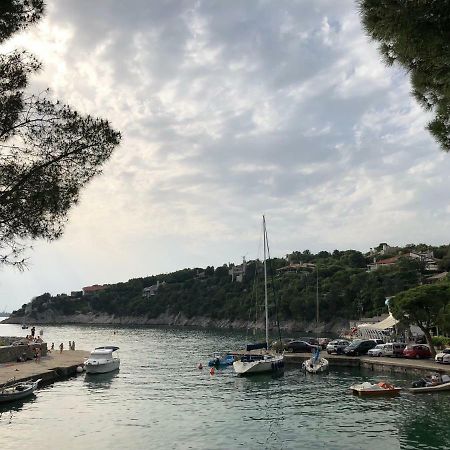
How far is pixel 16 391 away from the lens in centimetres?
3344

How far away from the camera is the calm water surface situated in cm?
2364

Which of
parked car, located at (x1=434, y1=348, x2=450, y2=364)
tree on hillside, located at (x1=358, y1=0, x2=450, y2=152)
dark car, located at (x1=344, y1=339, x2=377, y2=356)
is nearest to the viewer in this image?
Result: tree on hillside, located at (x1=358, y1=0, x2=450, y2=152)

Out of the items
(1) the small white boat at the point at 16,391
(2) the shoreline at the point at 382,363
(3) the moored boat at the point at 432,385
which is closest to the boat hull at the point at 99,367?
(1) the small white boat at the point at 16,391

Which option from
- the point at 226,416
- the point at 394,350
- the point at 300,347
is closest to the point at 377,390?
the point at 226,416

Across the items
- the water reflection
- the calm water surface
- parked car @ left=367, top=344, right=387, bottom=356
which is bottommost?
the calm water surface

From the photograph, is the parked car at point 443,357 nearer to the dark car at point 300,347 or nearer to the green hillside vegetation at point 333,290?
the dark car at point 300,347

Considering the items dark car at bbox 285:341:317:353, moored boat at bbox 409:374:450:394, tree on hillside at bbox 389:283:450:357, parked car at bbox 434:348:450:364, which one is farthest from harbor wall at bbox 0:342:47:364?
parked car at bbox 434:348:450:364

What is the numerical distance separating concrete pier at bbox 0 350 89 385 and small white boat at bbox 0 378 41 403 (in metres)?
2.01

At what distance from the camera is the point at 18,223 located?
13.1m

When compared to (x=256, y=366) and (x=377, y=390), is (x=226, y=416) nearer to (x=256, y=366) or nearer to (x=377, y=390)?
(x=377, y=390)

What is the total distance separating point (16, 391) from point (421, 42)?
33.7 metres

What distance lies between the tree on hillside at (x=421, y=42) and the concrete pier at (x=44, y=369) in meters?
35.6

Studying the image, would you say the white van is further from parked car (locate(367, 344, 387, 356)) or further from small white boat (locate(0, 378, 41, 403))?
small white boat (locate(0, 378, 41, 403))

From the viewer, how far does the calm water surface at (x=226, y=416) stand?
23.6 meters
